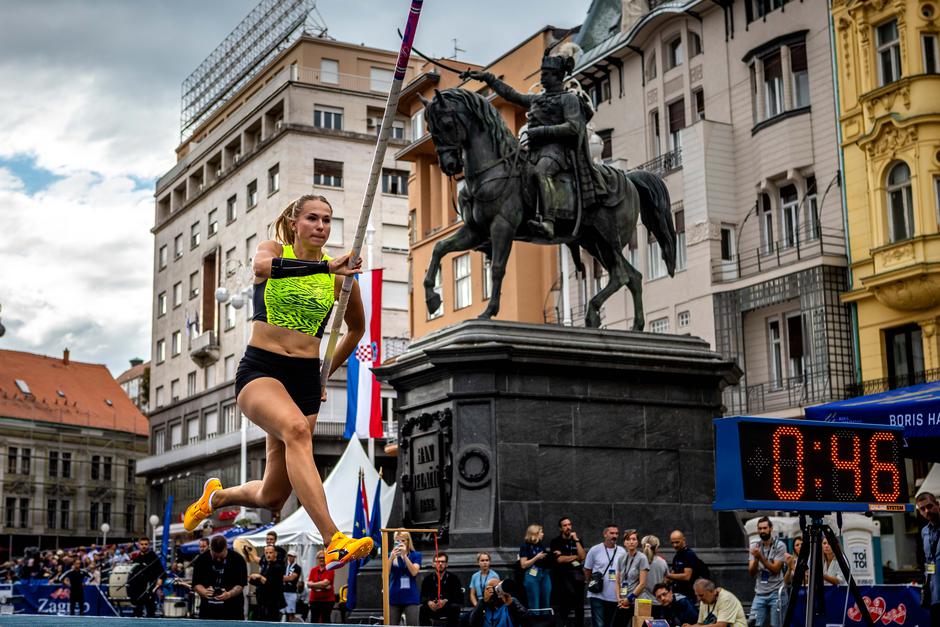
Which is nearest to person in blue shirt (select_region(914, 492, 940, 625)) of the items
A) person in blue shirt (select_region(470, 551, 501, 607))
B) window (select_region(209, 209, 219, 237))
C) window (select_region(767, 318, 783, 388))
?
person in blue shirt (select_region(470, 551, 501, 607))

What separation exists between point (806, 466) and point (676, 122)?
36929mm

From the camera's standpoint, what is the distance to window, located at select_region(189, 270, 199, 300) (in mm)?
83938

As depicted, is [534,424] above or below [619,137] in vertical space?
below

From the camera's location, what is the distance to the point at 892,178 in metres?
37.4

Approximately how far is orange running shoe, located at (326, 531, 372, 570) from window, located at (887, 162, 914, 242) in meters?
32.3

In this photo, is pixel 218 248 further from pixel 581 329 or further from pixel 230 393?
pixel 581 329

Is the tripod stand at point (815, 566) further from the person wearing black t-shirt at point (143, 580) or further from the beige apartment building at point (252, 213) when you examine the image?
the beige apartment building at point (252, 213)

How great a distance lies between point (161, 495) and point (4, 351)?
130 feet

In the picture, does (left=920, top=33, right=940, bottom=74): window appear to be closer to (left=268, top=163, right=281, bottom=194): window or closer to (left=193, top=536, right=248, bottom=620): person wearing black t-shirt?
(left=193, top=536, right=248, bottom=620): person wearing black t-shirt

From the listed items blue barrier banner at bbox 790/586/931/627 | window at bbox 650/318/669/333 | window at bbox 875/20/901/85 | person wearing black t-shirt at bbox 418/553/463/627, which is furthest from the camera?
window at bbox 650/318/669/333

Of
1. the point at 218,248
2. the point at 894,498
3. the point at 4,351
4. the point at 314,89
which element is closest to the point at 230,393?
the point at 218,248

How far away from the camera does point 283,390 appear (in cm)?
751

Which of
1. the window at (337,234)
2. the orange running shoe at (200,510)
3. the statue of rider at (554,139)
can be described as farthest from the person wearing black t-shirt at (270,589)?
the window at (337,234)

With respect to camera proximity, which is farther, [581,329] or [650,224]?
[650,224]
